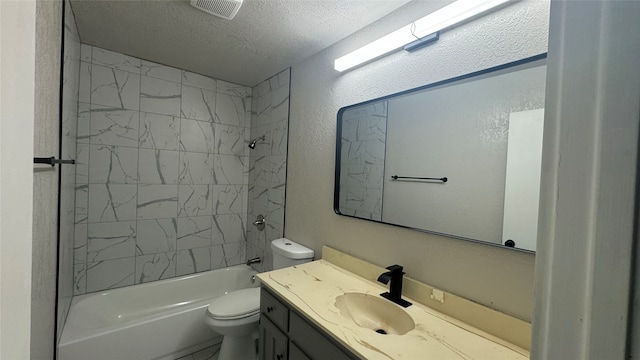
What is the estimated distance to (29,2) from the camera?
44cm

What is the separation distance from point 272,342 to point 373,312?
57cm

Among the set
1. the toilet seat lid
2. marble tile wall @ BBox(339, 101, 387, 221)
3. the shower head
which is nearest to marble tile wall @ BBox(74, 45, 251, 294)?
the shower head

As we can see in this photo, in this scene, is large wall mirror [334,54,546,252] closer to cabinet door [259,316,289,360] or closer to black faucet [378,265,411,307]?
black faucet [378,265,411,307]

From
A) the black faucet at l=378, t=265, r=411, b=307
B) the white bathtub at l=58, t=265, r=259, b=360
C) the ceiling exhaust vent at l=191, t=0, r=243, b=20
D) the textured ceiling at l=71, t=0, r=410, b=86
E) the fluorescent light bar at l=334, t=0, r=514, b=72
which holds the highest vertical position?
the textured ceiling at l=71, t=0, r=410, b=86

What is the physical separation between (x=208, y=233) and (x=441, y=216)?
7.44 ft

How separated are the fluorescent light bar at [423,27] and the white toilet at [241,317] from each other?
1380 mm

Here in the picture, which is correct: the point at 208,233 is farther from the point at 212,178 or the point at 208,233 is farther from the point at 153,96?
the point at 153,96

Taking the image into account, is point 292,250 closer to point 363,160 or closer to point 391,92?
point 363,160

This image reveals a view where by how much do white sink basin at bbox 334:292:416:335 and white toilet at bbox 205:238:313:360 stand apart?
619 millimetres

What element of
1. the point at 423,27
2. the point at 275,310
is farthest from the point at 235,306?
the point at 423,27

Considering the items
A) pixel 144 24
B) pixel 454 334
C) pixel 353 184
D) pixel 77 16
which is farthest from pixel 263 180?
pixel 454 334

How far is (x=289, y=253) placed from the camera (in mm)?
1849

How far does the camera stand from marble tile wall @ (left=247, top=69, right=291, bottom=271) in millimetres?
2273

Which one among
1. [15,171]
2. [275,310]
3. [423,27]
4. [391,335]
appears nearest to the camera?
[15,171]
